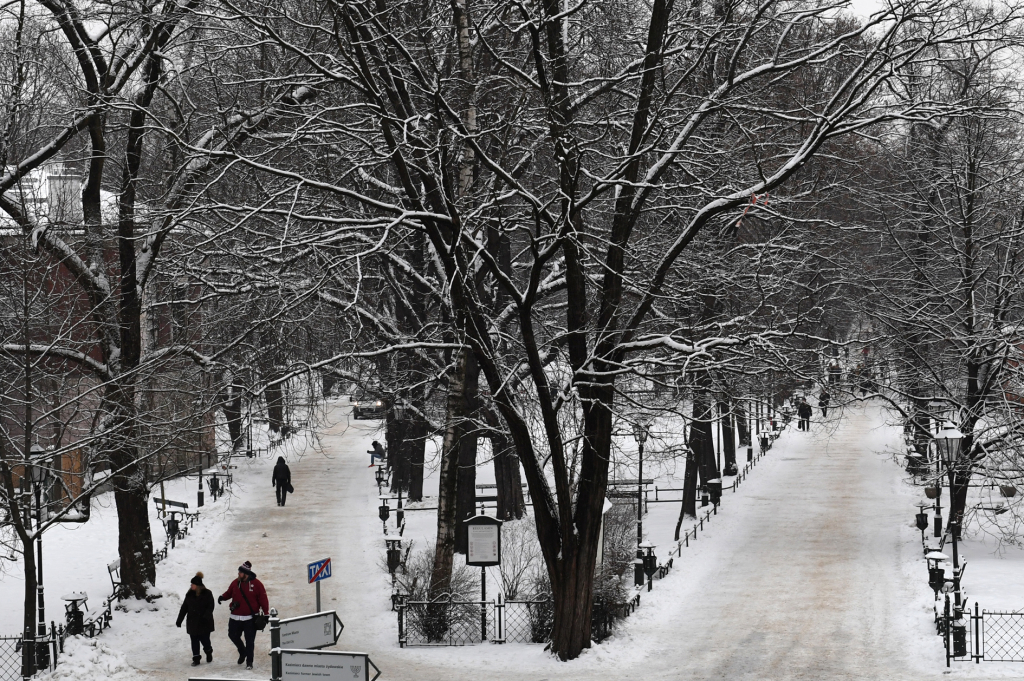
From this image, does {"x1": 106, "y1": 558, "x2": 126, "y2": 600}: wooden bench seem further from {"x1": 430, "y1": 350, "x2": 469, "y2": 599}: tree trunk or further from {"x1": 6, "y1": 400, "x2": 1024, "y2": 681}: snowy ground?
{"x1": 430, "y1": 350, "x2": 469, "y2": 599}: tree trunk

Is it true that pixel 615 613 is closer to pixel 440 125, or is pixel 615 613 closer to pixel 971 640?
pixel 971 640

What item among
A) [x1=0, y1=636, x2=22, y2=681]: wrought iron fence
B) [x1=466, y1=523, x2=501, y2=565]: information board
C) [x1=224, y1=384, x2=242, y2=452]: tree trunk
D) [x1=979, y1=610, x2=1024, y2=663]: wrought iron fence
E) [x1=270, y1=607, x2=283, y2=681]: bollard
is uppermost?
[x1=224, y1=384, x2=242, y2=452]: tree trunk

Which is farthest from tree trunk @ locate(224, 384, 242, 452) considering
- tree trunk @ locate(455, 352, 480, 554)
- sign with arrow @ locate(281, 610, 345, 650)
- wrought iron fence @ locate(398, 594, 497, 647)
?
tree trunk @ locate(455, 352, 480, 554)

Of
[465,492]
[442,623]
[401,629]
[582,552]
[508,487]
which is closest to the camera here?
[582,552]

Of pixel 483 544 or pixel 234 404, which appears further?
pixel 234 404

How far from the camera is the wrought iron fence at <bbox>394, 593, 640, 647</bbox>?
675 inches

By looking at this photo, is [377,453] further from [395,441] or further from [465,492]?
[465,492]

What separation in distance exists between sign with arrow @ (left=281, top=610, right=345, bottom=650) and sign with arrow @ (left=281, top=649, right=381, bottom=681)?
81 cm

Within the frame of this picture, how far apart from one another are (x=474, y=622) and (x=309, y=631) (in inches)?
173

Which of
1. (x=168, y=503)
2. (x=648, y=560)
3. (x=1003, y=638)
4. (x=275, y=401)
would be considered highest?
(x=275, y=401)

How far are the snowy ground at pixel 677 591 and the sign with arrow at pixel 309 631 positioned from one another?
1784mm

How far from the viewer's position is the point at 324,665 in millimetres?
12516

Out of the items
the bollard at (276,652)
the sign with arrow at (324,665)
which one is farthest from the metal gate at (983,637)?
A: the bollard at (276,652)

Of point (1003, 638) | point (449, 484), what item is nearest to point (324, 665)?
point (449, 484)
